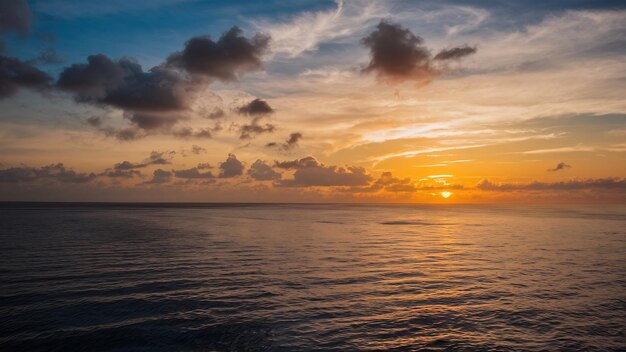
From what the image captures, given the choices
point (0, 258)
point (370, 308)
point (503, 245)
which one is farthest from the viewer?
point (503, 245)

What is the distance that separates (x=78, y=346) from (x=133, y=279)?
1484 cm

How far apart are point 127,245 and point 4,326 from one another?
36227 millimetres

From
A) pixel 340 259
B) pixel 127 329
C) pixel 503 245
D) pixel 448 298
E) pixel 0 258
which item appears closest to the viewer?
pixel 127 329

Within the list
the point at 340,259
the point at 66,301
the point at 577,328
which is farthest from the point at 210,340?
the point at 340,259

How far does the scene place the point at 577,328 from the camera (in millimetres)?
20688

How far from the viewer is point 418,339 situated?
18.8 meters

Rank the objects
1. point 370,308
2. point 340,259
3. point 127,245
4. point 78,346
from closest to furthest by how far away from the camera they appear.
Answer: point 78,346 → point 370,308 → point 340,259 → point 127,245

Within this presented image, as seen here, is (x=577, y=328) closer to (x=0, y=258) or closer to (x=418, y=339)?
(x=418, y=339)

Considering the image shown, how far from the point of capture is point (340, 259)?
145ft

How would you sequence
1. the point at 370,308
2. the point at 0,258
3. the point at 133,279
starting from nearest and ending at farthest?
the point at 370,308
the point at 133,279
the point at 0,258

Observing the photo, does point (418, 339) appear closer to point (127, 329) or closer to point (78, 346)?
point (127, 329)

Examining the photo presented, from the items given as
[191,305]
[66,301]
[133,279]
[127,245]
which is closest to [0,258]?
[127,245]

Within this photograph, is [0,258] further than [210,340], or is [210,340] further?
[0,258]

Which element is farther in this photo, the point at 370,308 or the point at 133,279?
the point at 133,279
